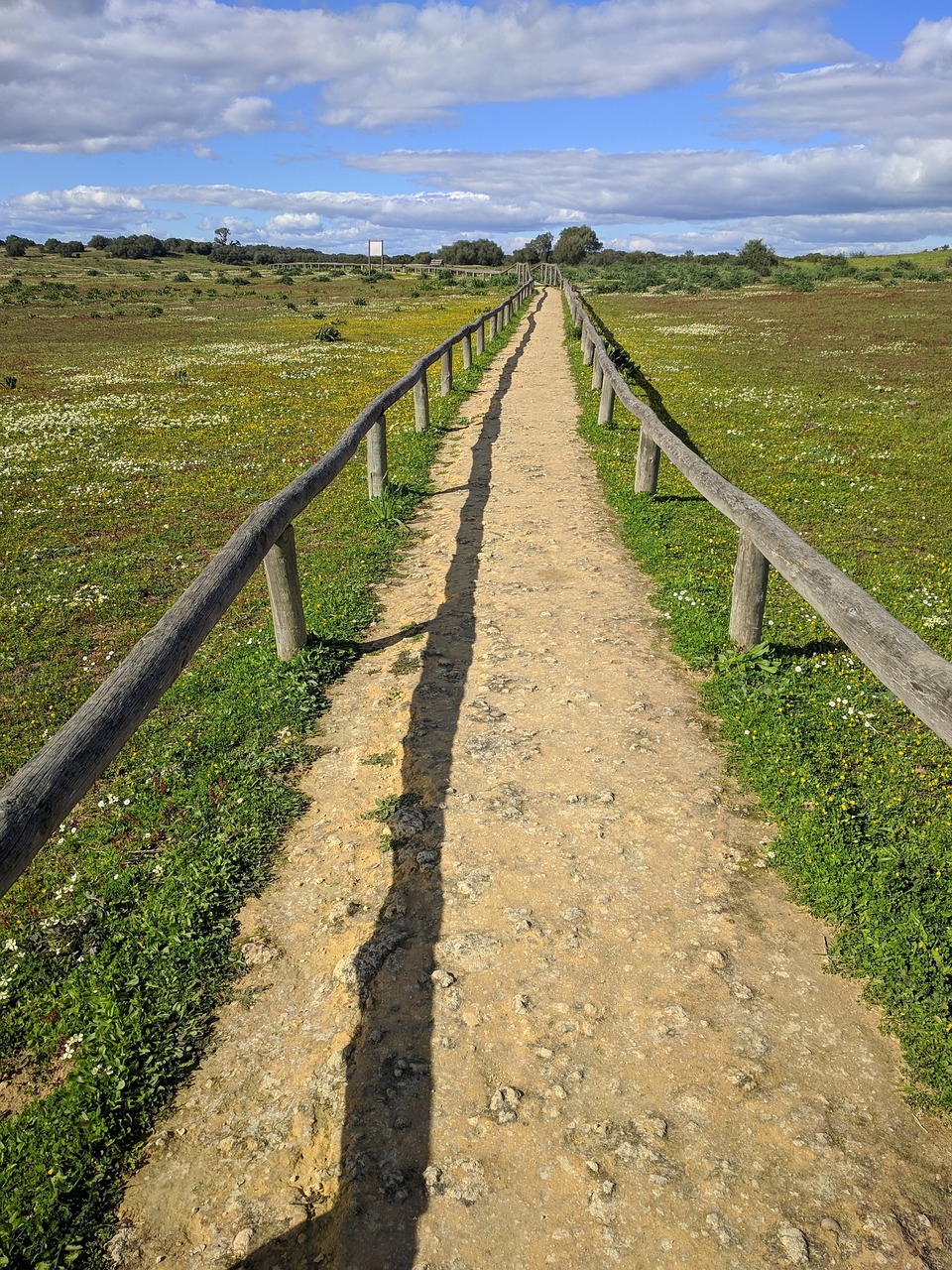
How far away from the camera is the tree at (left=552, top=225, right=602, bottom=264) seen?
112500 mm

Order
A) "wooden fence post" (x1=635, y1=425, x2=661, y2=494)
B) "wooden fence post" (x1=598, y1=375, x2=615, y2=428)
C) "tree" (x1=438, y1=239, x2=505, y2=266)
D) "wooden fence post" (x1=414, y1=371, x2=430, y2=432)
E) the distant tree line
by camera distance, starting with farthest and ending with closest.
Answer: "tree" (x1=438, y1=239, x2=505, y2=266), the distant tree line, "wooden fence post" (x1=414, y1=371, x2=430, y2=432), "wooden fence post" (x1=598, y1=375, x2=615, y2=428), "wooden fence post" (x1=635, y1=425, x2=661, y2=494)

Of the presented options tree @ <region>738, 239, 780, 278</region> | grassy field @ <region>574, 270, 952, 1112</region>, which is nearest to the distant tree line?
tree @ <region>738, 239, 780, 278</region>

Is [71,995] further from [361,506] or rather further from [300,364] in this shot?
[300,364]

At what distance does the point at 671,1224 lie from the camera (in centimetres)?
263

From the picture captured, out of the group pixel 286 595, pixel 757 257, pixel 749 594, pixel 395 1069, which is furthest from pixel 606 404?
pixel 757 257

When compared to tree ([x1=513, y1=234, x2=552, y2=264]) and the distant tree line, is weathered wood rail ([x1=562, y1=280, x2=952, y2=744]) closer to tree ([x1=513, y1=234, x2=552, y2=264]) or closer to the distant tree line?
the distant tree line

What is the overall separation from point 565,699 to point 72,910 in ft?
11.2

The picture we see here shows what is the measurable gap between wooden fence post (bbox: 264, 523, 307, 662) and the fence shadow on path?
138 centimetres

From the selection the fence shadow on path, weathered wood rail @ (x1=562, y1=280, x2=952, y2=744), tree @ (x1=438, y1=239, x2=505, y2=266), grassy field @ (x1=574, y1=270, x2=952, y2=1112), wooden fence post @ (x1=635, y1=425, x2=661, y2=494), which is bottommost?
the fence shadow on path

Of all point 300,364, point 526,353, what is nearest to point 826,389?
point 526,353

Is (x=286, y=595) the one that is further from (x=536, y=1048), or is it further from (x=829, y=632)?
(x=829, y=632)

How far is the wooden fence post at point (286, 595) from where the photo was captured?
6203mm

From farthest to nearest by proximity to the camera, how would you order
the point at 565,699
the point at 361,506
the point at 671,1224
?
the point at 361,506 → the point at 565,699 → the point at 671,1224

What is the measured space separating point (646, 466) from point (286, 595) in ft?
19.6
